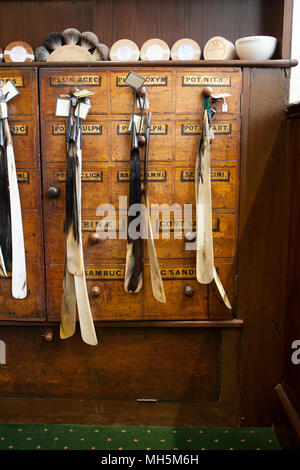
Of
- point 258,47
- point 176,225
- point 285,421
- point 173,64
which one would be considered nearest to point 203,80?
point 173,64

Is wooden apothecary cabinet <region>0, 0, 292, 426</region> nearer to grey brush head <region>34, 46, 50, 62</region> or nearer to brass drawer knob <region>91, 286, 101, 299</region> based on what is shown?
brass drawer knob <region>91, 286, 101, 299</region>

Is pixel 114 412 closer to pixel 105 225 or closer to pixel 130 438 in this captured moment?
pixel 130 438

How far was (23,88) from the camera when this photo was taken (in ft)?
6.17

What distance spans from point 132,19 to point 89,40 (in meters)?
0.29

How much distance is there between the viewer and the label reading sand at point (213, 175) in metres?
1.93

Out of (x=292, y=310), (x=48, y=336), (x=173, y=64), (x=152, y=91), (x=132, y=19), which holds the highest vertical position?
(x=132, y=19)

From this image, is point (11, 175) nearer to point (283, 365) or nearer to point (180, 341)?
point (180, 341)

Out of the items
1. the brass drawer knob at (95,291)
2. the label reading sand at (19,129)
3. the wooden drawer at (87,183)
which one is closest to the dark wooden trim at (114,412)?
the brass drawer knob at (95,291)

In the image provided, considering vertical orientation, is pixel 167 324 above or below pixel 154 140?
below

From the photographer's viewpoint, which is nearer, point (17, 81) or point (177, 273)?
point (17, 81)

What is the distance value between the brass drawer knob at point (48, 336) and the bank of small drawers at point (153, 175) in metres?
0.09

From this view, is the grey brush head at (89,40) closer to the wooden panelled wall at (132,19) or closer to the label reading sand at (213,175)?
the wooden panelled wall at (132,19)

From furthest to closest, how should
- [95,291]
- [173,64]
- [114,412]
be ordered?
[114,412] → [95,291] → [173,64]

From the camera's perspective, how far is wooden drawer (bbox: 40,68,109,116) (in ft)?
6.16
